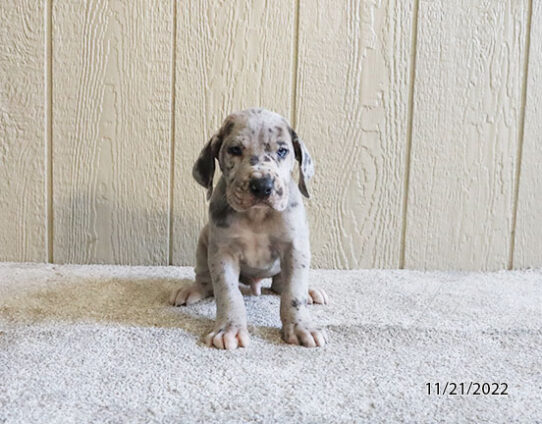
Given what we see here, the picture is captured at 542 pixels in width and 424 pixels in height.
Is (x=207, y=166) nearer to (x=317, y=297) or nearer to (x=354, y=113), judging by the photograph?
(x=317, y=297)

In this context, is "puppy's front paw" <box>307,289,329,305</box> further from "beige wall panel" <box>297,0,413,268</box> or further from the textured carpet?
"beige wall panel" <box>297,0,413,268</box>

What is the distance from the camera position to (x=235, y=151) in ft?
5.69

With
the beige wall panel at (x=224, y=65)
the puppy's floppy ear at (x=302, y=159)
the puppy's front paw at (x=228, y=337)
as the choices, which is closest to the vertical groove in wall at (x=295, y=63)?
the beige wall panel at (x=224, y=65)

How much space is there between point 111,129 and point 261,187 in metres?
1.00

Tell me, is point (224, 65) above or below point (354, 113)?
above

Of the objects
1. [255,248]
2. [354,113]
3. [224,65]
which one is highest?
[224,65]

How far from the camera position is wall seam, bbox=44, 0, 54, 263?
2.34 metres

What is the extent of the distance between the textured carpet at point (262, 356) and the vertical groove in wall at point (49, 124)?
20cm

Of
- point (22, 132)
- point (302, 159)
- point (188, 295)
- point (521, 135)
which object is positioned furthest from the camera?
point (521, 135)

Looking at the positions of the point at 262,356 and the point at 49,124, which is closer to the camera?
the point at 262,356

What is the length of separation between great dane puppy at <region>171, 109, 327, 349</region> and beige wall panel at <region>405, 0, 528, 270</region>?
76cm

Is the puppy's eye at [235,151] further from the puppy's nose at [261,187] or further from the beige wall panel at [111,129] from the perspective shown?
the beige wall panel at [111,129]

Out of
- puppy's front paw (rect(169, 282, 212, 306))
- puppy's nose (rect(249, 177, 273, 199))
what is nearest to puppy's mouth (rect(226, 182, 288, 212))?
puppy's nose (rect(249, 177, 273, 199))

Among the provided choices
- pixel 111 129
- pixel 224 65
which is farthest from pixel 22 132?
pixel 224 65
